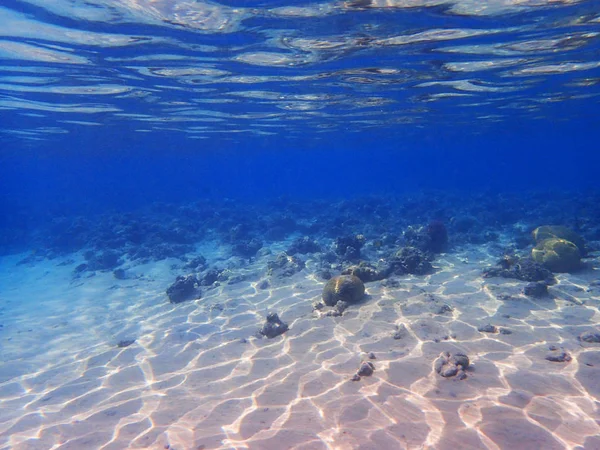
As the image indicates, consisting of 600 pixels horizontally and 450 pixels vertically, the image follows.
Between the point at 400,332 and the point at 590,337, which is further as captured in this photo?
the point at 400,332

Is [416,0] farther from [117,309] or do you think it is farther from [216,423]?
[117,309]

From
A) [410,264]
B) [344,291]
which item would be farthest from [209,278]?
[410,264]

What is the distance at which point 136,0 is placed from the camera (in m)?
8.70

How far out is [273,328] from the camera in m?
8.34

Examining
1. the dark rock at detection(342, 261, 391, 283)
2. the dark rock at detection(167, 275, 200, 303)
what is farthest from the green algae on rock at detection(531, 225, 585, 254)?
the dark rock at detection(167, 275, 200, 303)

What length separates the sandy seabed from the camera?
14.6 feet

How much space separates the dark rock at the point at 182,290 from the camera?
1230cm

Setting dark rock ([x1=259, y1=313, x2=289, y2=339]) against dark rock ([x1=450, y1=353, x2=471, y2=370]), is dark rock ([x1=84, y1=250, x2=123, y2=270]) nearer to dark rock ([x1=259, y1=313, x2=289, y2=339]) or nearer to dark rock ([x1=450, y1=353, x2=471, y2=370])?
dark rock ([x1=259, y1=313, x2=289, y2=339])

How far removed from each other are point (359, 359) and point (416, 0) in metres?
8.46

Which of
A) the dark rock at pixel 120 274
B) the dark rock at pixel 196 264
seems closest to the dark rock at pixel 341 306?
the dark rock at pixel 196 264

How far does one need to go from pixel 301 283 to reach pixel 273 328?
385cm

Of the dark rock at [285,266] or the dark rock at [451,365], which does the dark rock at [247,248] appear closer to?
the dark rock at [285,266]

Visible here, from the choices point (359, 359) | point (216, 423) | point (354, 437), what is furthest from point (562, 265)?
point (216, 423)

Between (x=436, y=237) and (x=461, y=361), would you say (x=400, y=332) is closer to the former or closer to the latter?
(x=461, y=361)
